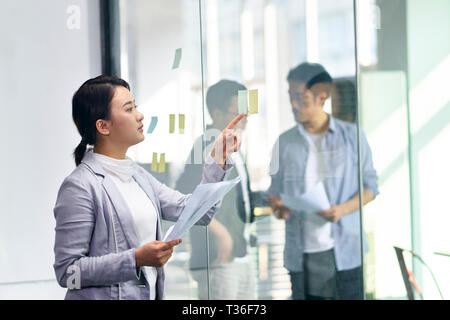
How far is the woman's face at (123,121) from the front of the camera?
195 cm

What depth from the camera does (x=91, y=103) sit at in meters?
1.93

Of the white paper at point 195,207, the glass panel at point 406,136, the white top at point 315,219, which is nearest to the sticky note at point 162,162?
the white top at point 315,219

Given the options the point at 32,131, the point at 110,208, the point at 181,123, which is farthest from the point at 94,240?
the point at 181,123

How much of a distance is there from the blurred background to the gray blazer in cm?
131

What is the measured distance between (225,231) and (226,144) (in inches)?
56.8

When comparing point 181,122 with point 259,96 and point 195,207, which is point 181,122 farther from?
point 195,207

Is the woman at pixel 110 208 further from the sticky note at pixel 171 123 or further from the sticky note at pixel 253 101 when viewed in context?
the sticky note at pixel 171 123

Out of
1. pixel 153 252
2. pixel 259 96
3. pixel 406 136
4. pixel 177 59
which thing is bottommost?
pixel 153 252

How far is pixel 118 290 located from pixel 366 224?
1.58 metres

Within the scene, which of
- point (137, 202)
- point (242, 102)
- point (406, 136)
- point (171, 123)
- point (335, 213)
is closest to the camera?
point (137, 202)

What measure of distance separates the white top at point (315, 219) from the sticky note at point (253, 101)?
0.28m

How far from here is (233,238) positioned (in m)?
3.38

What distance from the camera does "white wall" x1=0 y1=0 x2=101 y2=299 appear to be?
10.2 feet
